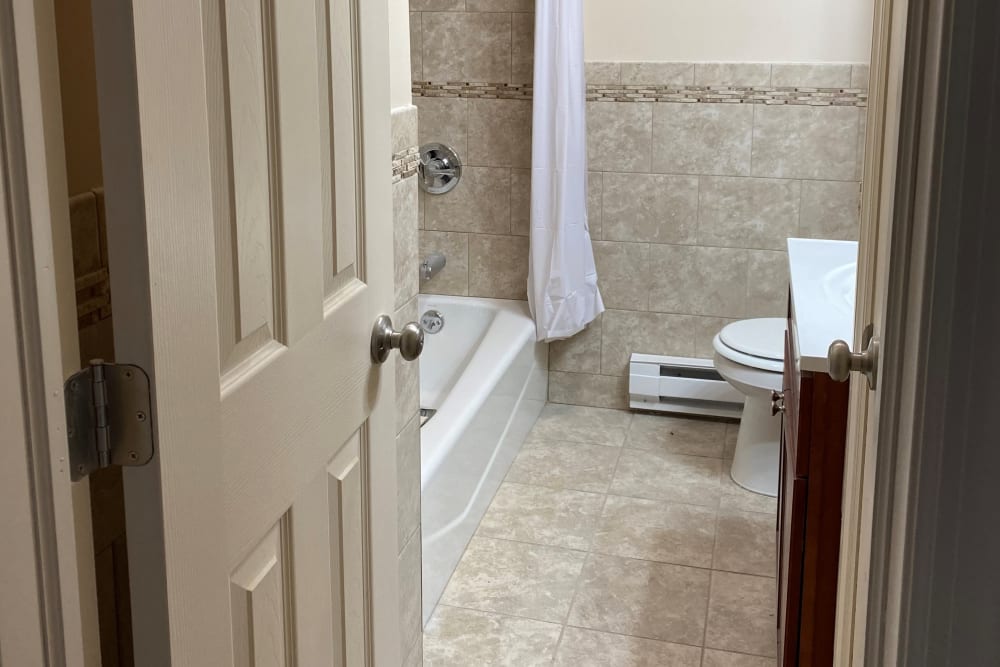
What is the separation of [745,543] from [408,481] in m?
1.31

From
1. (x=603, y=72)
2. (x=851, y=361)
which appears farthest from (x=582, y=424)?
(x=851, y=361)

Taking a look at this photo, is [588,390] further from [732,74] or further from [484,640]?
[484,640]

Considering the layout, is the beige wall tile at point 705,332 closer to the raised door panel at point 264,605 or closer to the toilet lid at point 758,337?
the toilet lid at point 758,337

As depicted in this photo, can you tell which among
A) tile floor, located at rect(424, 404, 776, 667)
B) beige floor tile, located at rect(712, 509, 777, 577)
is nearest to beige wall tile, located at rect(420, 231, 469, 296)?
tile floor, located at rect(424, 404, 776, 667)

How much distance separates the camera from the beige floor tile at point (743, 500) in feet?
10.9

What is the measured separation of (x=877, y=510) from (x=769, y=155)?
2.79 meters

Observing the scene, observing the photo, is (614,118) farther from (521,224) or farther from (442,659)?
(442,659)

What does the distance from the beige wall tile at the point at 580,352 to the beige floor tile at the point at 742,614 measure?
4.32 feet

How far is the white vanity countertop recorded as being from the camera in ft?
5.91

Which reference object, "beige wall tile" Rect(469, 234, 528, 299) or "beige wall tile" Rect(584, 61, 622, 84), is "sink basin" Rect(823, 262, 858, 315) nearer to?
"beige wall tile" Rect(584, 61, 622, 84)

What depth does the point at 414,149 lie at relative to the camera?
2070mm

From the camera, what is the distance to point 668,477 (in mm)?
3537

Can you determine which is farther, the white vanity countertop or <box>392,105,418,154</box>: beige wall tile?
<box>392,105,418,154</box>: beige wall tile

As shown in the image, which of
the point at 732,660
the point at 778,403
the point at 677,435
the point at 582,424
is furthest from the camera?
the point at 582,424
